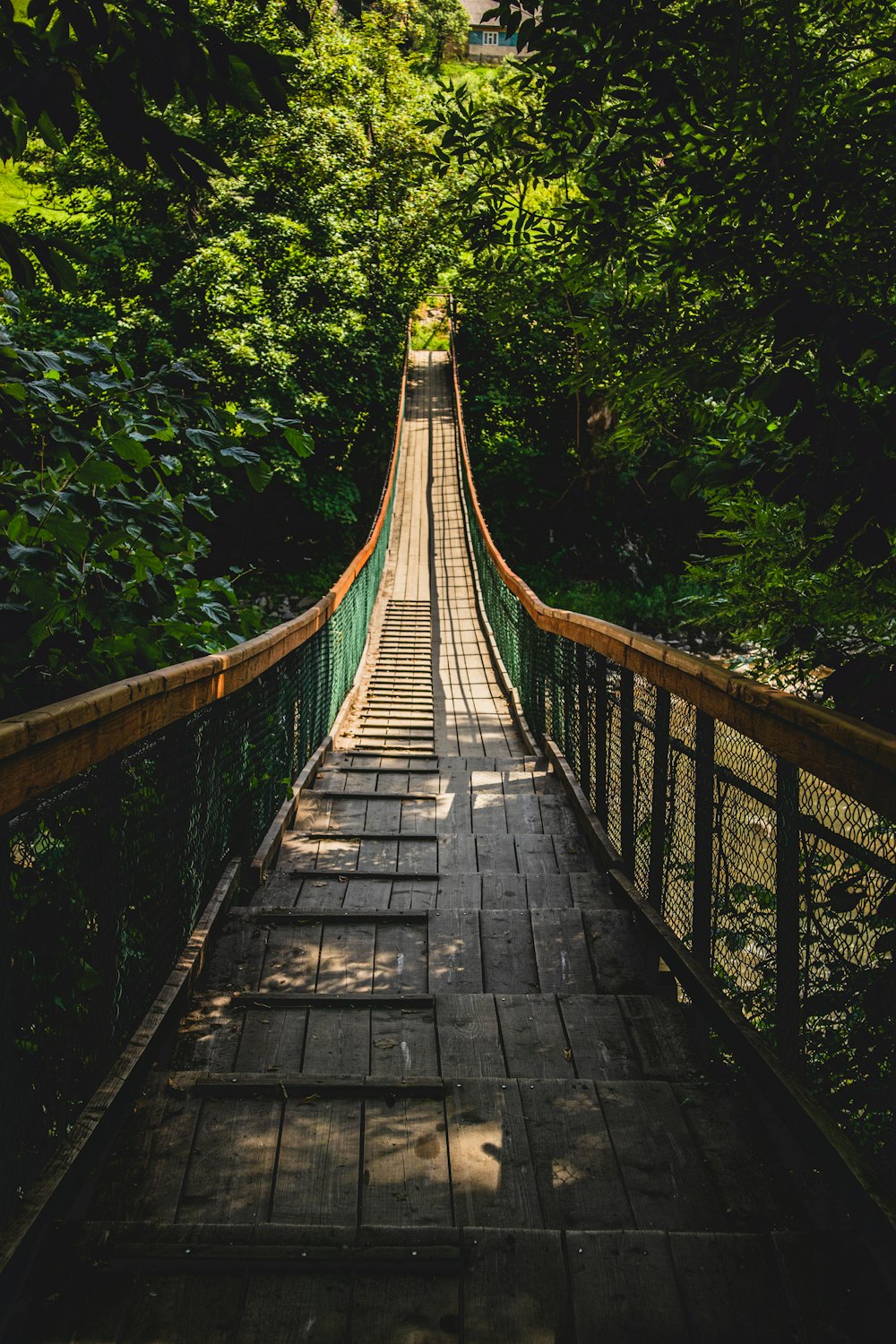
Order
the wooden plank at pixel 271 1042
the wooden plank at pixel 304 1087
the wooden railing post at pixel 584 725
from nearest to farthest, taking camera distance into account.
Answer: the wooden plank at pixel 304 1087 < the wooden plank at pixel 271 1042 < the wooden railing post at pixel 584 725

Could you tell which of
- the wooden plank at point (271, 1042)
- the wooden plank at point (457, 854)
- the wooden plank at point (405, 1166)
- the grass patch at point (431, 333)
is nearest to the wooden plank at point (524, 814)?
the wooden plank at point (457, 854)

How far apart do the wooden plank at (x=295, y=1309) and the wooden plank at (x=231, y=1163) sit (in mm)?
197

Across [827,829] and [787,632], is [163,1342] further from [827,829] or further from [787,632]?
[787,632]

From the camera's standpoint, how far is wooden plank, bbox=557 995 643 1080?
2020mm

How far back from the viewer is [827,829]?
166cm

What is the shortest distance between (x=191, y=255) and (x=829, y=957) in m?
14.8

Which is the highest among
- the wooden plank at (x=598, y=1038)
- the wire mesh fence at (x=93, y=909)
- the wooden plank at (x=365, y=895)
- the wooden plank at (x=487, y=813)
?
the wire mesh fence at (x=93, y=909)

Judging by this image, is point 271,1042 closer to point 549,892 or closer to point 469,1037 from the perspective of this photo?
point 469,1037

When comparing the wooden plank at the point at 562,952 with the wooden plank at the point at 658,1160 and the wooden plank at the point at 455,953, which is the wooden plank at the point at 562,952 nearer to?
the wooden plank at the point at 455,953

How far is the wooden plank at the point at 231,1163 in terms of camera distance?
58.0 inches

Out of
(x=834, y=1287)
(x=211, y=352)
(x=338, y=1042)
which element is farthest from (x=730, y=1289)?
(x=211, y=352)

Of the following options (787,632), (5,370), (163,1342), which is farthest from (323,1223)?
(787,632)

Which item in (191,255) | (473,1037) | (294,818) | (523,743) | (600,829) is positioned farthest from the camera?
(191,255)

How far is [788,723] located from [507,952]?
4.05ft
